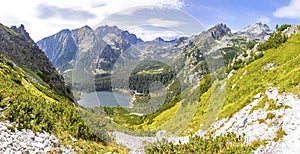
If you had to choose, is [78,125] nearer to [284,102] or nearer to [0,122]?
[0,122]

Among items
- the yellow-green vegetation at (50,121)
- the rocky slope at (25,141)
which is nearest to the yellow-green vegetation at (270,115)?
the yellow-green vegetation at (50,121)

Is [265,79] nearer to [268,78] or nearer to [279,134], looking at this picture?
[268,78]

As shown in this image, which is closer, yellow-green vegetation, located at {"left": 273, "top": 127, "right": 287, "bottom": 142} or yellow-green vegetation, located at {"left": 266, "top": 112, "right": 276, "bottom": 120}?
yellow-green vegetation, located at {"left": 273, "top": 127, "right": 287, "bottom": 142}

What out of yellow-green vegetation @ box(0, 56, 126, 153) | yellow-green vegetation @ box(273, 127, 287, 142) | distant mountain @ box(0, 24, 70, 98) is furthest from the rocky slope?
distant mountain @ box(0, 24, 70, 98)

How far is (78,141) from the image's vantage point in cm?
2347

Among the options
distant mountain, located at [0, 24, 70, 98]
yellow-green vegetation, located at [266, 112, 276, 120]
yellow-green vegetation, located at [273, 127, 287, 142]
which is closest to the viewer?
yellow-green vegetation, located at [273, 127, 287, 142]

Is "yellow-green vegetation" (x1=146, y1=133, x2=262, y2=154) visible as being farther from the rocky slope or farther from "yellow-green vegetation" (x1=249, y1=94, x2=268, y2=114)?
the rocky slope

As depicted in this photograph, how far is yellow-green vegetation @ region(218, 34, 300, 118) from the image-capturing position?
27.7 metres

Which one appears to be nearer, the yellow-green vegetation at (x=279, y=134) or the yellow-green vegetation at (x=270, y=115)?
the yellow-green vegetation at (x=279, y=134)

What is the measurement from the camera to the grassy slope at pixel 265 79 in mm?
27562

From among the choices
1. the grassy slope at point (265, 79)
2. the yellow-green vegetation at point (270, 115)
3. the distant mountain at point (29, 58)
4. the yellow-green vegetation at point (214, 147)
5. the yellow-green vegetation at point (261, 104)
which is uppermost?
the distant mountain at point (29, 58)

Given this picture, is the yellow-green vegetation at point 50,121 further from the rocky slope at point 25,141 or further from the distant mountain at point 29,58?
the distant mountain at point 29,58

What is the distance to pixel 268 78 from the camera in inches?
1371

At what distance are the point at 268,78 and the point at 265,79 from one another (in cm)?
74
